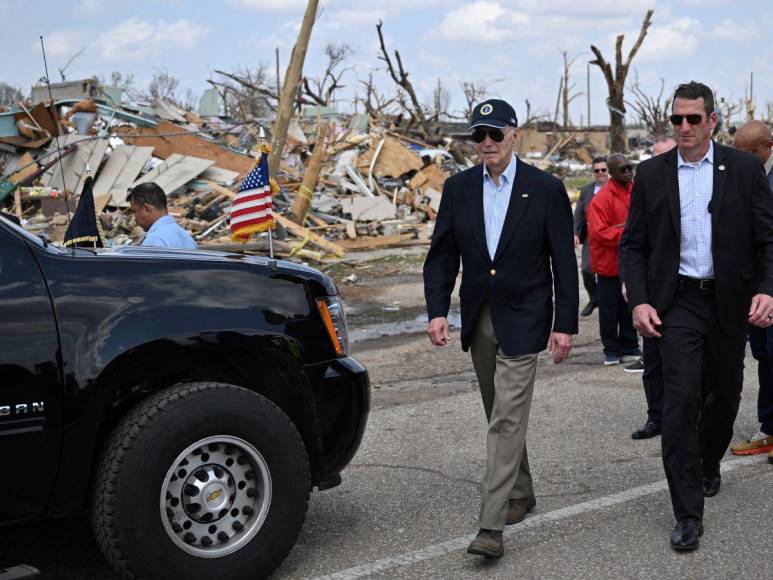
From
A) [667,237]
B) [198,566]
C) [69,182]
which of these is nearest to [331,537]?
[198,566]

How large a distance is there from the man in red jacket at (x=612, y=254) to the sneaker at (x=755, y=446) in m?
→ 2.68

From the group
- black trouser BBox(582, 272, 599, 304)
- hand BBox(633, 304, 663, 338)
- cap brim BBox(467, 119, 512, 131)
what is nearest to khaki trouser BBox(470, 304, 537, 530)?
hand BBox(633, 304, 663, 338)

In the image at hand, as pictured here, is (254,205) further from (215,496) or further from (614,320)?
(614,320)

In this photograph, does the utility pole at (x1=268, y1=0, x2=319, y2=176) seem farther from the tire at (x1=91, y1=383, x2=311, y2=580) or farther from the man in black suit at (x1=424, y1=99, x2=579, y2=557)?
the tire at (x1=91, y1=383, x2=311, y2=580)

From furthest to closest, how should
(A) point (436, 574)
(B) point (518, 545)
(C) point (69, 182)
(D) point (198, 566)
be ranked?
(C) point (69, 182) < (B) point (518, 545) < (A) point (436, 574) < (D) point (198, 566)

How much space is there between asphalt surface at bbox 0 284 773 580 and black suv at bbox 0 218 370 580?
0.51 metres

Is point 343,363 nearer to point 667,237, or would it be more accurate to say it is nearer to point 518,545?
point 518,545

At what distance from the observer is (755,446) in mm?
6191

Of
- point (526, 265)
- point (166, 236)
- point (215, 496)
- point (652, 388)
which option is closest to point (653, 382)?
point (652, 388)

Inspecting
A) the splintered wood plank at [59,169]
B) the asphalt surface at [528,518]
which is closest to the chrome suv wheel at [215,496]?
the asphalt surface at [528,518]

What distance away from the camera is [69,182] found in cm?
2169

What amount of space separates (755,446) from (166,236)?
3.97 meters

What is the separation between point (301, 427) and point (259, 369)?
1.02ft

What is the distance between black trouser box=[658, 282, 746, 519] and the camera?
183 inches
